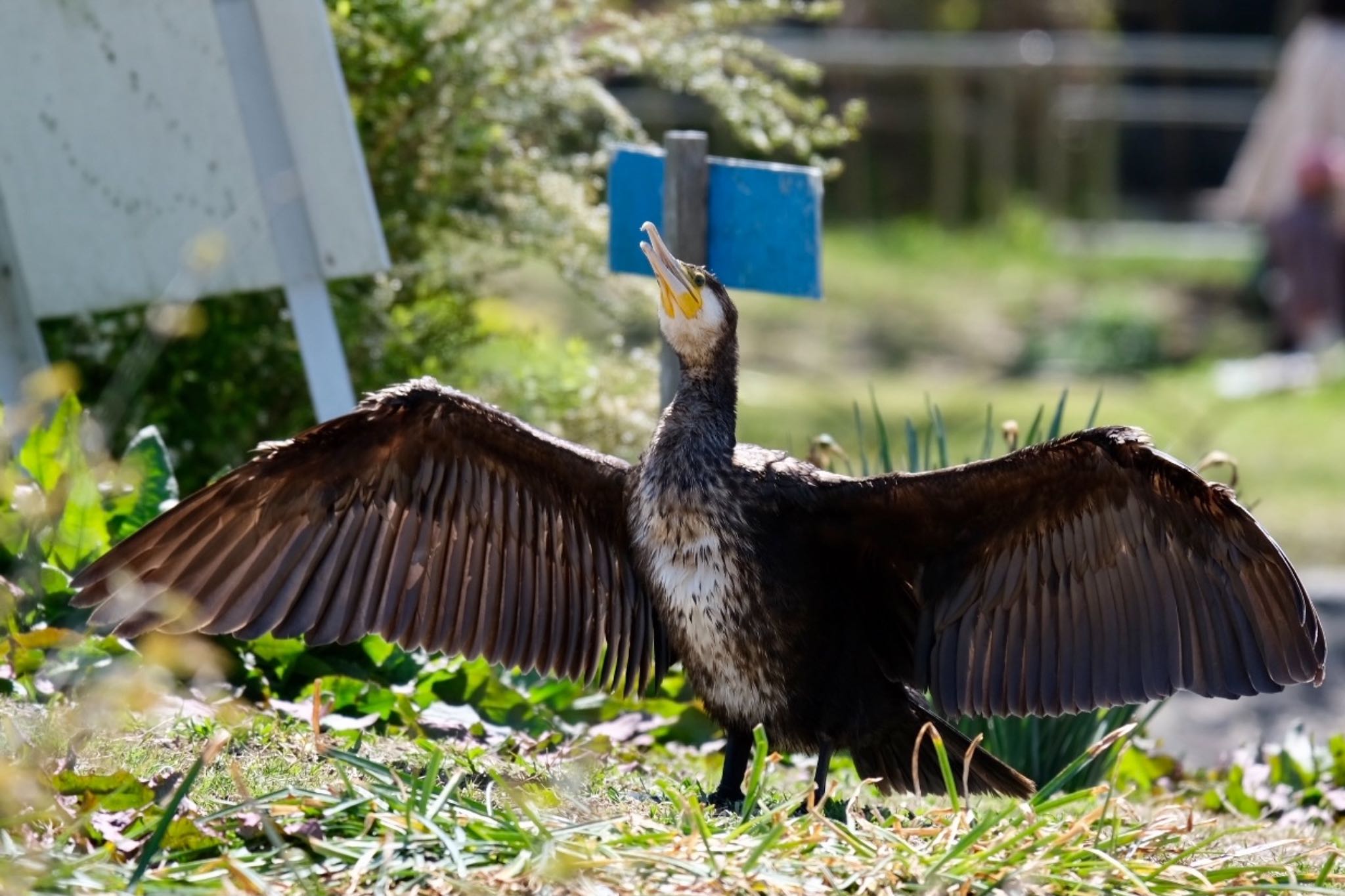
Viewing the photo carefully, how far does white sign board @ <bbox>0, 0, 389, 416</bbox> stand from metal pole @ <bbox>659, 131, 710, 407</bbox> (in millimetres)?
859

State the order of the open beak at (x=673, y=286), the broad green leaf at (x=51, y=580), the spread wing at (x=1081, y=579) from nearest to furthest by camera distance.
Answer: the spread wing at (x=1081, y=579)
the open beak at (x=673, y=286)
the broad green leaf at (x=51, y=580)

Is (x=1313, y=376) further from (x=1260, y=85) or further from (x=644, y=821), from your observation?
(x=644, y=821)

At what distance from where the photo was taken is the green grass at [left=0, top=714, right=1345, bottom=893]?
295 cm

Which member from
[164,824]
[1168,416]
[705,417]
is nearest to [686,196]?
[705,417]

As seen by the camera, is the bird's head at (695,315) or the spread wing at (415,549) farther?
the bird's head at (695,315)

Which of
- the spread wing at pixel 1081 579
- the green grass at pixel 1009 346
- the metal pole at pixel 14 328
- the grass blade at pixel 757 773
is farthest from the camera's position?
the green grass at pixel 1009 346

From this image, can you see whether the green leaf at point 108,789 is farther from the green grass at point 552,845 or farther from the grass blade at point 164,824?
the grass blade at point 164,824

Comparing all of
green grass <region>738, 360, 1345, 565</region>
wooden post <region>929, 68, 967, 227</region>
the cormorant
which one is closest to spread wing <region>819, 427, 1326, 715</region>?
the cormorant

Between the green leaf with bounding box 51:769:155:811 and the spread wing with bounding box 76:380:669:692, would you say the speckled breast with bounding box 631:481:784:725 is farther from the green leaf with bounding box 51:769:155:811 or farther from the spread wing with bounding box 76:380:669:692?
the green leaf with bounding box 51:769:155:811

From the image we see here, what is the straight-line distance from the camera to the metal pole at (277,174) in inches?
200

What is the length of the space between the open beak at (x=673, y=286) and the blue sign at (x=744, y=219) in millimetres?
501

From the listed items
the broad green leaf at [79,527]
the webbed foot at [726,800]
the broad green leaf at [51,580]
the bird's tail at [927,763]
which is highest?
the broad green leaf at [79,527]

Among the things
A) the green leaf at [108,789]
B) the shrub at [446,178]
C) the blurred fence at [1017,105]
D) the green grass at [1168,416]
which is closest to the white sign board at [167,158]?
the shrub at [446,178]

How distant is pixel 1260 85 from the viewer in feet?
52.7
